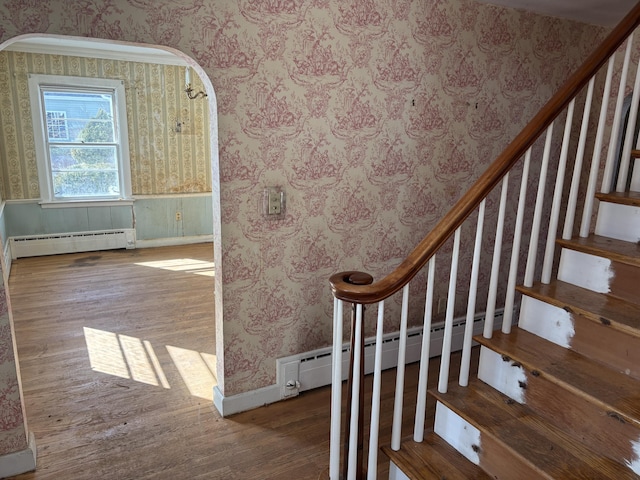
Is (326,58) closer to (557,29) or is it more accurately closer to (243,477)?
(557,29)

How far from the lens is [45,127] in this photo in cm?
536

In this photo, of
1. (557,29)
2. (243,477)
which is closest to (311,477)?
(243,477)

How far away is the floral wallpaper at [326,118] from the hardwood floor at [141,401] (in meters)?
0.30

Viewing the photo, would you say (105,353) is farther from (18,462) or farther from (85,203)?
(85,203)

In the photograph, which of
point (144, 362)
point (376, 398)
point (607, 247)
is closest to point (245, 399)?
point (144, 362)

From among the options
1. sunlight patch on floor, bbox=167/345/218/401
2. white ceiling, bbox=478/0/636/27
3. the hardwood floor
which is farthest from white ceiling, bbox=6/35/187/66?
white ceiling, bbox=478/0/636/27

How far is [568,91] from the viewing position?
5.91 ft

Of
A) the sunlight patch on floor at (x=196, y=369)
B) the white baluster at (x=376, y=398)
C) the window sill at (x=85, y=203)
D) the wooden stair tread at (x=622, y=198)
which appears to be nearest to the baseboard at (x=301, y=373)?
the sunlight patch on floor at (x=196, y=369)

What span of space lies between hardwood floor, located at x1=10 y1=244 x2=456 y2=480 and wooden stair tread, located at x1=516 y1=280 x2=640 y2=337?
107 cm

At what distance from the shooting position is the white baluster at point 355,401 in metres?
1.59

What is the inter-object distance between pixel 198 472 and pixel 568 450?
1.54 meters

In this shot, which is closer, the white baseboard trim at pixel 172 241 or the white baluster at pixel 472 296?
the white baluster at pixel 472 296

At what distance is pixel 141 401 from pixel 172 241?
3.93 meters

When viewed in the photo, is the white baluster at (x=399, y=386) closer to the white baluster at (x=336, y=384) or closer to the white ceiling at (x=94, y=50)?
the white baluster at (x=336, y=384)
